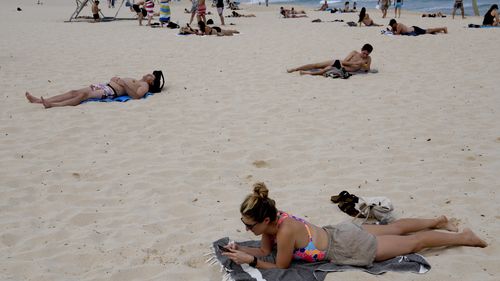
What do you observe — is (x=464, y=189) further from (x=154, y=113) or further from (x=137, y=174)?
(x=154, y=113)

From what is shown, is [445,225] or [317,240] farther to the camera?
[445,225]

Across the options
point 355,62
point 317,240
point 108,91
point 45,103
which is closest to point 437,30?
point 355,62

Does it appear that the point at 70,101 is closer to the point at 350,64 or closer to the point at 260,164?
the point at 260,164

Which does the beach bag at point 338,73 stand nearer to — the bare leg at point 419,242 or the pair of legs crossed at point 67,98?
the pair of legs crossed at point 67,98

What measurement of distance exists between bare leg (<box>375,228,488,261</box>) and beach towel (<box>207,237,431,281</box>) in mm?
62

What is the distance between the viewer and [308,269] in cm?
311

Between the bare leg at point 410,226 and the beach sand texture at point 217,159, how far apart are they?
194 millimetres

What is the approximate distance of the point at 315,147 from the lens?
5.41 metres

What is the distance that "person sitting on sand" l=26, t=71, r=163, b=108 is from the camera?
275 inches

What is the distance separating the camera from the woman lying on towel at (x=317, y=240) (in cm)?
298

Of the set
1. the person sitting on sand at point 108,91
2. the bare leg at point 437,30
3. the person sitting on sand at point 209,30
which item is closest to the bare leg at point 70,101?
the person sitting on sand at point 108,91

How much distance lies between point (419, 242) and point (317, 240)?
0.79m

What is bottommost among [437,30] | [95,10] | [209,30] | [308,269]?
[308,269]

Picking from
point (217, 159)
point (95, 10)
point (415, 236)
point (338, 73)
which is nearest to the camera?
point (415, 236)
